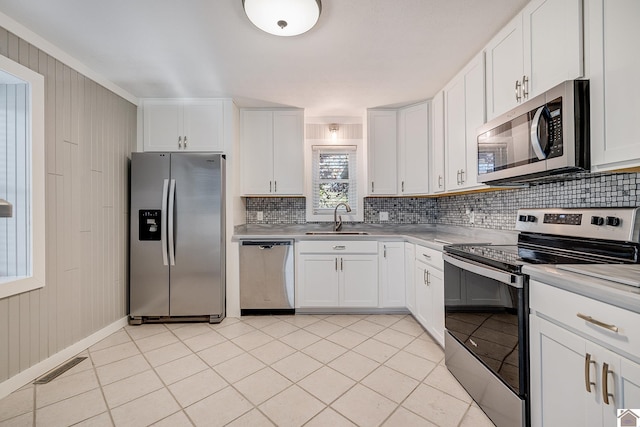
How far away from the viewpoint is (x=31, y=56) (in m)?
1.81

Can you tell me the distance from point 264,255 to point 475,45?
2.54 meters

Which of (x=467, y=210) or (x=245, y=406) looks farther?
(x=467, y=210)

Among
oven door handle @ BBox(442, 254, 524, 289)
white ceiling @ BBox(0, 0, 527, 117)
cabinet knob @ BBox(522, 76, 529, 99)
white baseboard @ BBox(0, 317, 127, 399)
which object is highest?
white ceiling @ BBox(0, 0, 527, 117)

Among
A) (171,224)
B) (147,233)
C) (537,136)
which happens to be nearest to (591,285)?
(537,136)

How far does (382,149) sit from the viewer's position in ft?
10.3

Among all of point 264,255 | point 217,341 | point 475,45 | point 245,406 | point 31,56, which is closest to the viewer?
point 245,406

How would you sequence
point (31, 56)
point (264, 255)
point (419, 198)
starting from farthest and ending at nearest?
point (419, 198) < point (264, 255) < point (31, 56)

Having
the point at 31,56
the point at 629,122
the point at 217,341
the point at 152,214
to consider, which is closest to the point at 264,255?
the point at 217,341

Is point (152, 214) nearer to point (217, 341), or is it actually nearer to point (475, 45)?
point (217, 341)

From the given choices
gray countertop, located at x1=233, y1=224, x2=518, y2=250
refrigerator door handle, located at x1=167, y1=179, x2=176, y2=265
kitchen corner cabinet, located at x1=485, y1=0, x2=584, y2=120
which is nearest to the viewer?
kitchen corner cabinet, located at x1=485, y1=0, x2=584, y2=120

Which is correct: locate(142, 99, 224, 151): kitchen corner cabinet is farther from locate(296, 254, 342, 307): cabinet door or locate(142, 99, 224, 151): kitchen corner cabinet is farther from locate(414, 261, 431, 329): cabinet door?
locate(414, 261, 431, 329): cabinet door

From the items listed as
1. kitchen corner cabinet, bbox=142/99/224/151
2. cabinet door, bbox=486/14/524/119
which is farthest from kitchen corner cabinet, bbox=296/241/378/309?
cabinet door, bbox=486/14/524/119

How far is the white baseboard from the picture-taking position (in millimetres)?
1658

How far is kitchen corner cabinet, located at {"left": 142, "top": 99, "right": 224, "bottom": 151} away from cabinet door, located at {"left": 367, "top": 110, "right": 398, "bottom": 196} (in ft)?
5.43
